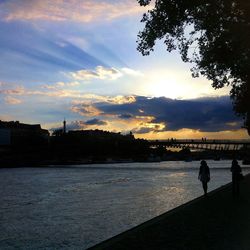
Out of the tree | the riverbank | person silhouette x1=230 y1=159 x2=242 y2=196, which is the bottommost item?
the riverbank

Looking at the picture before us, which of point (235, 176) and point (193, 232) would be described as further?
point (235, 176)

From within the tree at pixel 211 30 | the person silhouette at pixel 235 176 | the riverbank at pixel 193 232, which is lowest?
the riverbank at pixel 193 232

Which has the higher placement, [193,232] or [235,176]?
[235,176]

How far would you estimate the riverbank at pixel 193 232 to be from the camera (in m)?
15.2

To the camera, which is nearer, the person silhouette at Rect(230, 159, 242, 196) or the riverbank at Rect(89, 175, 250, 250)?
the riverbank at Rect(89, 175, 250, 250)

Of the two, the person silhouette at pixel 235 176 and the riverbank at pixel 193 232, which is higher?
the person silhouette at pixel 235 176

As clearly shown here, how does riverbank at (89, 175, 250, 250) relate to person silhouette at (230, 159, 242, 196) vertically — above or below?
below

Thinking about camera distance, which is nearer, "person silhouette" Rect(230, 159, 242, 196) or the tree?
the tree

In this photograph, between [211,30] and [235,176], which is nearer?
[211,30]

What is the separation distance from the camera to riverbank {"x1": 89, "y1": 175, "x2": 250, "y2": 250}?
1523cm

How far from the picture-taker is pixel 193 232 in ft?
58.6

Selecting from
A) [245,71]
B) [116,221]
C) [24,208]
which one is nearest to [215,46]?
[245,71]

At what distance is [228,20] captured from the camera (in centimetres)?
1958

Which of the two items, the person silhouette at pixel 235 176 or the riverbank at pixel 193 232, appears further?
the person silhouette at pixel 235 176
